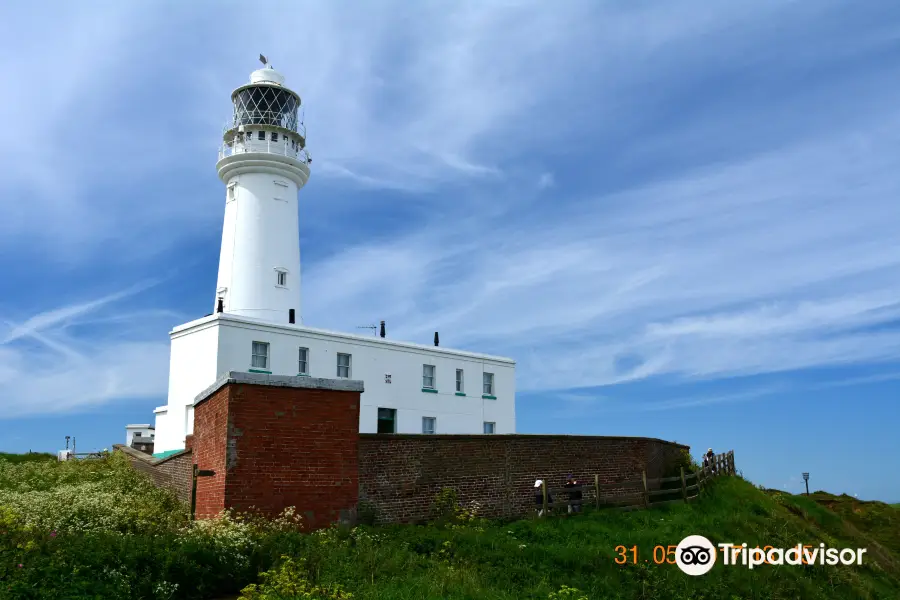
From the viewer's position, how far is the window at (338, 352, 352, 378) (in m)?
31.9

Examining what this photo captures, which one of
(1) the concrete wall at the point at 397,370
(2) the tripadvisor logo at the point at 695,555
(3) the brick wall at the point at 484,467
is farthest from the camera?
(1) the concrete wall at the point at 397,370

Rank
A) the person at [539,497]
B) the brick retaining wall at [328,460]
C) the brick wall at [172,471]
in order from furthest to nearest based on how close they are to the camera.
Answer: the person at [539,497], the brick wall at [172,471], the brick retaining wall at [328,460]

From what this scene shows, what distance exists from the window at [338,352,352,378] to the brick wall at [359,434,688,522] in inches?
474

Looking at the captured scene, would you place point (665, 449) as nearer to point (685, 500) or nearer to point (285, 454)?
point (685, 500)

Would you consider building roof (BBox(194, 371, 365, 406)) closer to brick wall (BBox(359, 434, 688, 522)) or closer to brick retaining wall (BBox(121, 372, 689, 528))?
brick retaining wall (BBox(121, 372, 689, 528))

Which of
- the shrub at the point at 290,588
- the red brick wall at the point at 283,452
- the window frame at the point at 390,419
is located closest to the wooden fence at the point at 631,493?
the red brick wall at the point at 283,452

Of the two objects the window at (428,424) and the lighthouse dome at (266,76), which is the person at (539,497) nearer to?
the window at (428,424)

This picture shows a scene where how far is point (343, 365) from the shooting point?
3203 cm

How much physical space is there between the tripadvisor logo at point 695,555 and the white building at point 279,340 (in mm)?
15195

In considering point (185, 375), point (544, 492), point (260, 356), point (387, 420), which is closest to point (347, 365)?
point (387, 420)

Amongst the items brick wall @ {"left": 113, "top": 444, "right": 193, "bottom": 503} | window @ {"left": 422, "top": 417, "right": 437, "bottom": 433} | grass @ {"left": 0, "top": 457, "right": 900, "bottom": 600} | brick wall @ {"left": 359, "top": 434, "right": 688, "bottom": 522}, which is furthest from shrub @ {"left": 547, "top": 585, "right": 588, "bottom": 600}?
window @ {"left": 422, "top": 417, "right": 437, "bottom": 433}

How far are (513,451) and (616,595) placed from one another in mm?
7163

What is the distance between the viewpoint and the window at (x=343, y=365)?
105 feet

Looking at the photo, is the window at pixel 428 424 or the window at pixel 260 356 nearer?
the window at pixel 260 356
